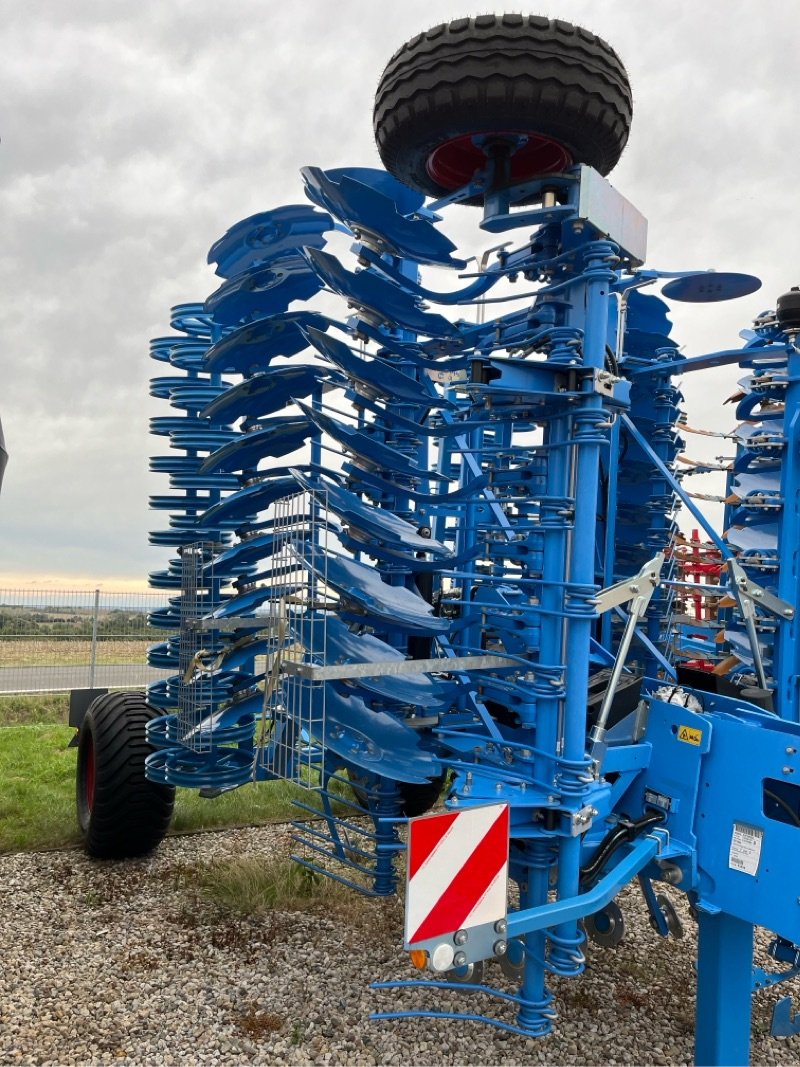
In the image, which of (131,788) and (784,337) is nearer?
(784,337)

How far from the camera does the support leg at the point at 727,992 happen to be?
3.41 m

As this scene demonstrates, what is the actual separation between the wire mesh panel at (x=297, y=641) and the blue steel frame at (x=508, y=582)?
0.16 feet

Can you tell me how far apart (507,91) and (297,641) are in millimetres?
2238

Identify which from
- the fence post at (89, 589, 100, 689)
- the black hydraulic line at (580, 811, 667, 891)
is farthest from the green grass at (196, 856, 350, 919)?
the fence post at (89, 589, 100, 689)

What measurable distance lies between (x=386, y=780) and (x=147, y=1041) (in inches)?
57.9

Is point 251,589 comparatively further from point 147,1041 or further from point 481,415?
point 147,1041

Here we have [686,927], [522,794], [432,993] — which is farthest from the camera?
[686,927]

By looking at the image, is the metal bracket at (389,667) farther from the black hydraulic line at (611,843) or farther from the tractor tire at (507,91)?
the tractor tire at (507,91)

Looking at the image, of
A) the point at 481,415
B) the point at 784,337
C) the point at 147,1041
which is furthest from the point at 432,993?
the point at 784,337

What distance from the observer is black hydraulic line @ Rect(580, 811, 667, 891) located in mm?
3482

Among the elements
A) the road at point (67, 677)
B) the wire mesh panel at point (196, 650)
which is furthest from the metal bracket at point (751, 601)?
the road at point (67, 677)

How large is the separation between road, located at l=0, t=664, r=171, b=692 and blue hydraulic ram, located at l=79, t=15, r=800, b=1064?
9.77 metres

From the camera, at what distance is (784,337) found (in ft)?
15.2

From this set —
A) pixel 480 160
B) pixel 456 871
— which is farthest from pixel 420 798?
pixel 480 160
